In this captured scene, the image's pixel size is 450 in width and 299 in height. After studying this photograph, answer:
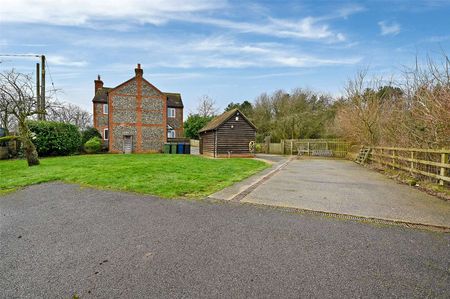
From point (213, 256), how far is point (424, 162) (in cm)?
817

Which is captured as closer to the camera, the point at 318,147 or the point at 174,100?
the point at 318,147

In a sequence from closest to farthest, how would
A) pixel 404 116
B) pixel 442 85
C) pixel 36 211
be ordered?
pixel 36 211 → pixel 442 85 → pixel 404 116

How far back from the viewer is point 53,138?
64.6 feet

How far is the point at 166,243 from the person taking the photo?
3.32m

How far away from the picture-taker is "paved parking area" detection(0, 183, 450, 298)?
2307mm

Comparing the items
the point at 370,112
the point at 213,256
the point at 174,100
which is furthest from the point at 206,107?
the point at 213,256

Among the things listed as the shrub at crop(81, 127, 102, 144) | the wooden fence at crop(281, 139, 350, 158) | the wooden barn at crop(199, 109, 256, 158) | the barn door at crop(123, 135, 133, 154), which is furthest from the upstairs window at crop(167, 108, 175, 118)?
the wooden fence at crop(281, 139, 350, 158)

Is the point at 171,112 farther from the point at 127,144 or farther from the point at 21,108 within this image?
the point at 21,108

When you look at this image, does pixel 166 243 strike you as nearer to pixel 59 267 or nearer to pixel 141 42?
pixel 59 267

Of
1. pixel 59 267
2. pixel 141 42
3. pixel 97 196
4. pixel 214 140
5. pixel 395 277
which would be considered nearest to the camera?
pixel 395 277

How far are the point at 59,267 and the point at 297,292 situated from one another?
108 inches

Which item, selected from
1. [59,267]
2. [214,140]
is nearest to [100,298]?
[59,267]

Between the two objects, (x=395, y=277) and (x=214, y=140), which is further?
(x=214, y=140)

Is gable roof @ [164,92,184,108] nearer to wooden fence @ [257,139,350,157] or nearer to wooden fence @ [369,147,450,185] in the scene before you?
wooden fence @ [257,139,350,157]
